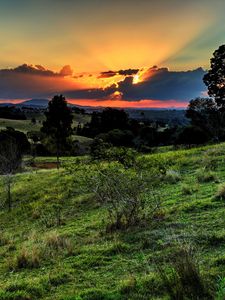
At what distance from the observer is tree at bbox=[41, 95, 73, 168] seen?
47938mm

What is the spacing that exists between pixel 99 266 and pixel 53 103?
137 feet

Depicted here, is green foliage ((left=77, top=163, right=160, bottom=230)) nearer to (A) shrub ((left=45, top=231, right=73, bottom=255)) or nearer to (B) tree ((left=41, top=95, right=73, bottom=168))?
(A) shrub ((left=45, top=231, right=73, bottom=255))

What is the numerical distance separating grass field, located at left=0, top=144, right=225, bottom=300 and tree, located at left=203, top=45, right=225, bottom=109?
3743cm

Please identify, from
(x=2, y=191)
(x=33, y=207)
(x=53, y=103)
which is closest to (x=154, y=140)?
(x=53, y=103)

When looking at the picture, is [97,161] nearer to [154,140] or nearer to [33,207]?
[33,207]

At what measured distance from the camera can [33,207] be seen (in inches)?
825

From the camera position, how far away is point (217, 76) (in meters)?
52.8

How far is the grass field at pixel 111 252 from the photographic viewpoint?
283 inches

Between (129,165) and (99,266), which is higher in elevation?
(129,165)

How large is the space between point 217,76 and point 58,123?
70.2ft

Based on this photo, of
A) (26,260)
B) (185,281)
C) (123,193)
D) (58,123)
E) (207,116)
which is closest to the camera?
(185,281)

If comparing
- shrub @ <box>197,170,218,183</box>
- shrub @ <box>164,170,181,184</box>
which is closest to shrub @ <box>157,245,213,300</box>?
shrub @ <box>197,170,218,183</box>

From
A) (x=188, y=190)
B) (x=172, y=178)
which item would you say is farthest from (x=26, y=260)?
(x=172, y=178)

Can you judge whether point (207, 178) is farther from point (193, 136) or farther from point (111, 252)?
point (193, 136)
